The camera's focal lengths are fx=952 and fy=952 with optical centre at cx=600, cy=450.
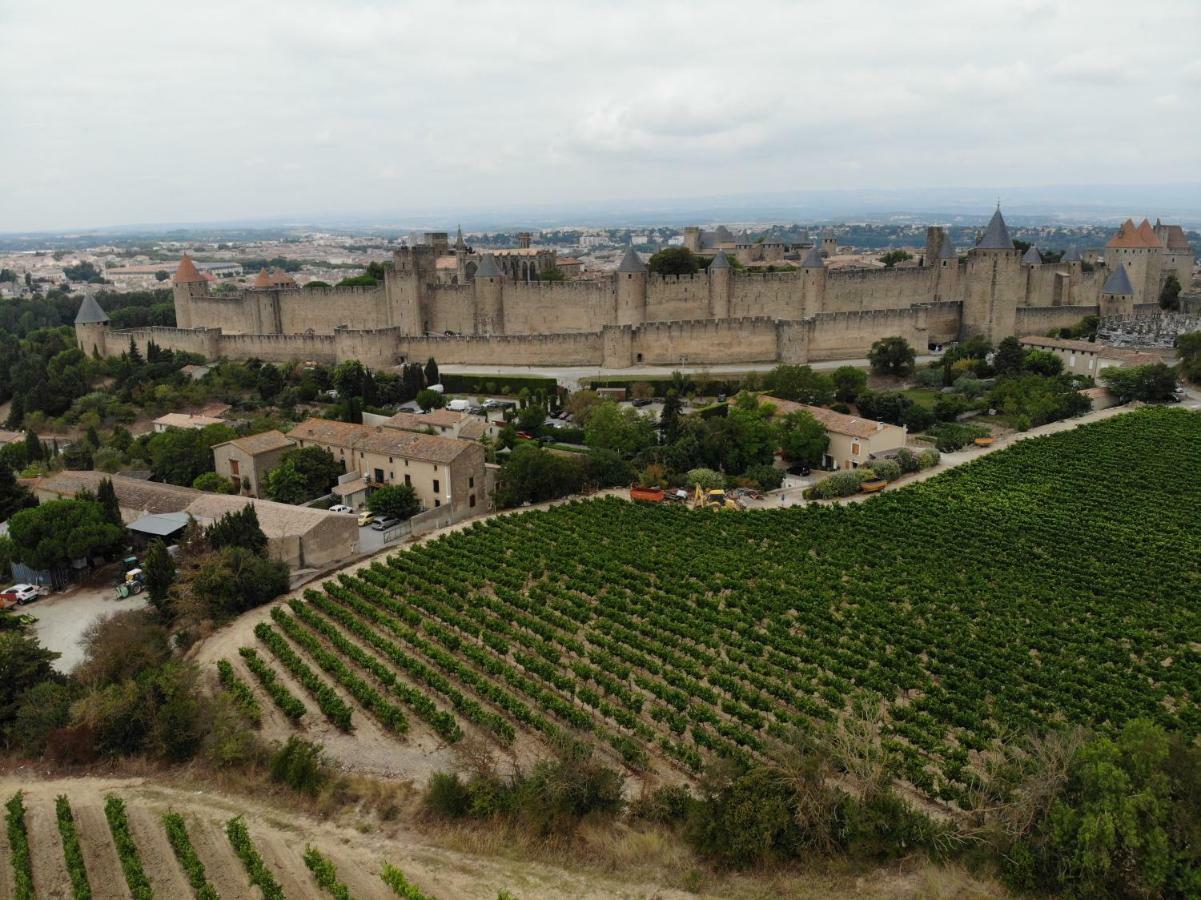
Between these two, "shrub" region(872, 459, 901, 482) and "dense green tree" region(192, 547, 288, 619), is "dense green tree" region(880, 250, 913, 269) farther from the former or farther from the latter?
"dense green tree" region(192, 547, 288, 619)

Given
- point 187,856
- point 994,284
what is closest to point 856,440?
point 994,284

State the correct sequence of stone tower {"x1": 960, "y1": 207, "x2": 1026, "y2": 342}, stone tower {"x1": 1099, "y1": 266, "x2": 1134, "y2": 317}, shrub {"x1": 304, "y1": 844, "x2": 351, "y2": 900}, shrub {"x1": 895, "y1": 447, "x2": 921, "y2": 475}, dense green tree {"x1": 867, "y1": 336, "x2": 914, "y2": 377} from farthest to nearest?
stone tower {"x1": 1099, "y1": 266, "x2": 1134, "y2": 317}, stone tower {"x1": 960, "y1": 207, "x2": 1026, "y2": 342}, dense green tree {"x1": 867, "y1": 336, "x2": 914, "y2": 377}, shrub {"x1": 895, "y1": 447, "x2": 921, "y2": 475}, shrub {"x1": 304, "y1": 844, "x2": 351, "y2": 900}

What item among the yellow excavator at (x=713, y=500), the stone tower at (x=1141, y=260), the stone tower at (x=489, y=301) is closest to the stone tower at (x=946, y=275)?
the stone tower at (x=1141, y=260)

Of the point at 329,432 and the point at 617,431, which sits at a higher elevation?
the point at 329,432

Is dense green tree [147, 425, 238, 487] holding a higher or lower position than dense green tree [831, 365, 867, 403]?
lower

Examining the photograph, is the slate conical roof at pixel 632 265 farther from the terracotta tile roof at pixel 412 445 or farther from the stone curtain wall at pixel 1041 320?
the stone curtain wall at pixel 1041 320

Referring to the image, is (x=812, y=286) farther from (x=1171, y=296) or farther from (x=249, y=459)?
(x=249, y=459)

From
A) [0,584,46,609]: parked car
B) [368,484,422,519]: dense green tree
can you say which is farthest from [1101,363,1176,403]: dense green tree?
[0,584,46,609]: parked car
